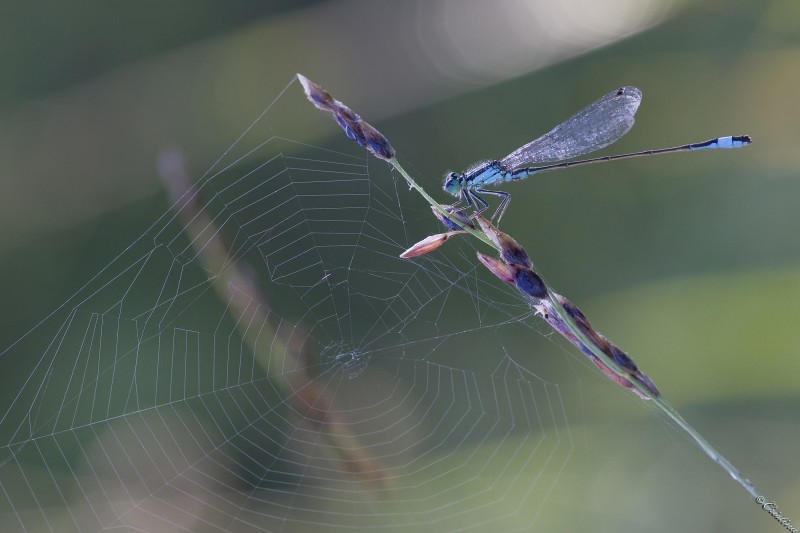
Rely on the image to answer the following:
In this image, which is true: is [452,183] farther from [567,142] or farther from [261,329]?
[261,329]

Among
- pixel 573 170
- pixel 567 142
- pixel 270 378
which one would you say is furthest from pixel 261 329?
pixel 573 170

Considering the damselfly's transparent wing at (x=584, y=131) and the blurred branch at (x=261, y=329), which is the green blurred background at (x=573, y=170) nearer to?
the damselfly's transparent wing at (x=584, y=131)

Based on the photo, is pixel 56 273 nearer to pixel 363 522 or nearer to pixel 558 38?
pixel 363 522

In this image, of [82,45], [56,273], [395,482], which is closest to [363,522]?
[395,482]

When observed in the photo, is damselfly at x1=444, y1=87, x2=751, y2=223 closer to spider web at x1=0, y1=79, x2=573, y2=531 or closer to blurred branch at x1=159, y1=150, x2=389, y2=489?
spider web at x1=0, y1=79, x2=573, y2=531

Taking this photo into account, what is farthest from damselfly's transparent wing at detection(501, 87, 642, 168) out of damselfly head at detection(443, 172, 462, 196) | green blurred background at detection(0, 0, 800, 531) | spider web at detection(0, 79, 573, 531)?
spider web at detection(0, 79, 573, 531)

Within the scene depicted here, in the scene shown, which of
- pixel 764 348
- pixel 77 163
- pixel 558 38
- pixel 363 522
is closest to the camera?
pixel 764 348
